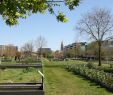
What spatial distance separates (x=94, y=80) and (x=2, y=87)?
12515mm

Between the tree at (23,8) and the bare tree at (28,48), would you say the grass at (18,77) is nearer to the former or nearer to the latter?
the tree at (23,8)

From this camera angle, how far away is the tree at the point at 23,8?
9102 mm

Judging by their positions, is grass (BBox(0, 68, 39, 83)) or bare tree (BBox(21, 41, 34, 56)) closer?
grass (BBox(0, 68, 39, 83))

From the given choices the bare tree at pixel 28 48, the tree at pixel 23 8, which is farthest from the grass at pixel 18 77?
the bare tree at pixel 28 48

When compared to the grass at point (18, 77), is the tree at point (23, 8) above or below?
above

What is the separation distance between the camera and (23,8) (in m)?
9.73

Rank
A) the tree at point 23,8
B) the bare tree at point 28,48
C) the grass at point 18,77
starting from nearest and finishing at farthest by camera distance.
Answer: the tree at point 23,8, the grass at point 18,77, the bare tree at point 28,48

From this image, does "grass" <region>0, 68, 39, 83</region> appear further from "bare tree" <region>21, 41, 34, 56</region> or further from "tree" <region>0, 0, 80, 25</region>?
"bare tree" <region>21, 41, 34, 56</region>

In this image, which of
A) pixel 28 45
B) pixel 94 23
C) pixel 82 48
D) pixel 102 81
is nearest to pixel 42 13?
pixel 102 81

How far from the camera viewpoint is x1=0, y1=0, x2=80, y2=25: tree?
9102 millimetres

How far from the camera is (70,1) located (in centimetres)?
1067

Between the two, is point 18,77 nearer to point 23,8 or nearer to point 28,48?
point 23,8

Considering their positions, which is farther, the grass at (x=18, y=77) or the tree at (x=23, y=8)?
the grass at (x=18, y=77)

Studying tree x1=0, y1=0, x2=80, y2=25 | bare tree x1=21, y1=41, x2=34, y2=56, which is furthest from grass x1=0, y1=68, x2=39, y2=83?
bare tree x1=21, y1=41, x2=34, y2=56
